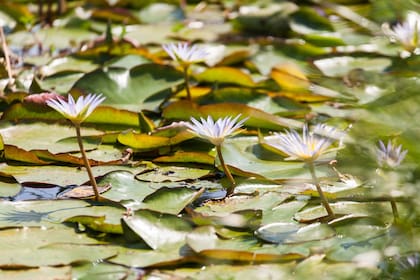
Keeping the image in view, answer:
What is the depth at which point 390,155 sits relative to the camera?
132cm

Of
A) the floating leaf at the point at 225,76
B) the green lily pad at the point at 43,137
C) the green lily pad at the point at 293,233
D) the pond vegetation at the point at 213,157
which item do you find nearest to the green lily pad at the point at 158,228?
the pond vegetation at the point at 213,157

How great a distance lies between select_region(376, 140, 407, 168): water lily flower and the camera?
1265mm

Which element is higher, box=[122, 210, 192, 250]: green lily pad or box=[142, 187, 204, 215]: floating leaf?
box=[122, 210, 192, 250]: green lily pad

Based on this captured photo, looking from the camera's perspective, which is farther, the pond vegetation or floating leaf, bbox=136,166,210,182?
floating leaf, bbox=136,166,210,182

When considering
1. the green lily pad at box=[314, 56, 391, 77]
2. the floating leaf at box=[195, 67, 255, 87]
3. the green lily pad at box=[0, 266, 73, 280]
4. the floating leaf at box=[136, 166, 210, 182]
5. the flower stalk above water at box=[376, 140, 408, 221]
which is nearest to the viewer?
the flower stalk above water at box=[376, 140, 408, 221]

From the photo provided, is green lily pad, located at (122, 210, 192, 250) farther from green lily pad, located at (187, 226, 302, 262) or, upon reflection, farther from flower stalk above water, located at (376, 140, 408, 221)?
flower stalk above water, located at (376, 140, 408, 221)

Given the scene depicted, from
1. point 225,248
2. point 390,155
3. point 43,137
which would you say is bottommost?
point 43,137

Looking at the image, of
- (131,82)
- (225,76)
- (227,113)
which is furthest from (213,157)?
(225,76)

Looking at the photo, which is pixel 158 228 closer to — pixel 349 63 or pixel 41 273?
pixel 41 273

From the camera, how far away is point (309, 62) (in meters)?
2.75

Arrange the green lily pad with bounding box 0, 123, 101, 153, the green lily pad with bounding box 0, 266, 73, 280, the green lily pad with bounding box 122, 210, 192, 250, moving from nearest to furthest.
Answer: the green lily pad with bounding box 0, 266, 73, 280
the green lily pad with bounding box 122, 210, 192, 250
the green lily pad with bounding box 0, 123, 101, 153

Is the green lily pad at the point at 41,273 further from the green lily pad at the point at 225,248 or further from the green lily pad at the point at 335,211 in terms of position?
the green lily pad at the point at 335,211

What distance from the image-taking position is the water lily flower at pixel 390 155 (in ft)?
4.15

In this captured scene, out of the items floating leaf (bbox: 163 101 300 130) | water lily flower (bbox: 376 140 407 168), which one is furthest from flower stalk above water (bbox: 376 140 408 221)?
floating leaf (bbox: 163 101 300 130)
